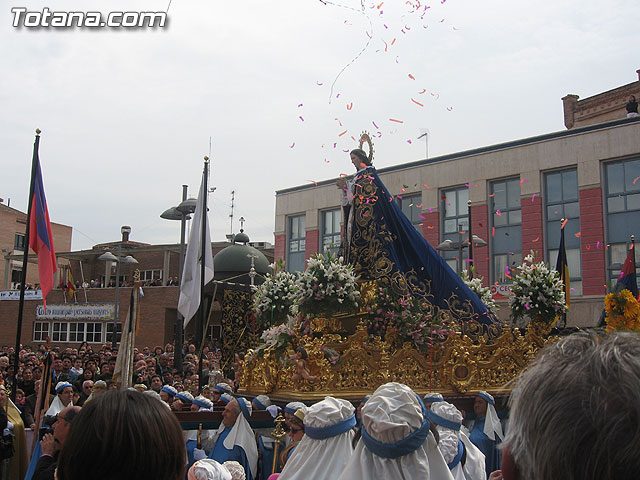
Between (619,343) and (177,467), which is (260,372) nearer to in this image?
(177,467)

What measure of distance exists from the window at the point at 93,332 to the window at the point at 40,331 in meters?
3.31

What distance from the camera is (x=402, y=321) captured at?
29.4 ft

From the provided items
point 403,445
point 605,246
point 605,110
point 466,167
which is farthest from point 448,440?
point 605,110

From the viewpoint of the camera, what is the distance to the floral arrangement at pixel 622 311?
36.1 ft

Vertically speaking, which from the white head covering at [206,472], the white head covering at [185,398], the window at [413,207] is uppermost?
the window at [413,207]

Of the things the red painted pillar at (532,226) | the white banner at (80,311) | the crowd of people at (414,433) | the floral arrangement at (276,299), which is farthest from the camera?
the white banner at (80,311)

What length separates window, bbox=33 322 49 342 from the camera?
1560 inches

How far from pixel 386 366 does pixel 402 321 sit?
2.24 feet

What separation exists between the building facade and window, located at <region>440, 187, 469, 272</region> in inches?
1.8

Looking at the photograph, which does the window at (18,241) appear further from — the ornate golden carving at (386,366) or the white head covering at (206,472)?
the white head covering at (206,472)

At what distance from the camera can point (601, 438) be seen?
1411 millimetres

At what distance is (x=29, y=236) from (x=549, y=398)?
1084 cm

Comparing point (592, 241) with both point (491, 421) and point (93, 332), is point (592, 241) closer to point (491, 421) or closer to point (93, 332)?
point (491, 421)

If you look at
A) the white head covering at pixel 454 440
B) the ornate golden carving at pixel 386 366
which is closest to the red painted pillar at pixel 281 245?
the ornate golden carving at pixel 386 366
